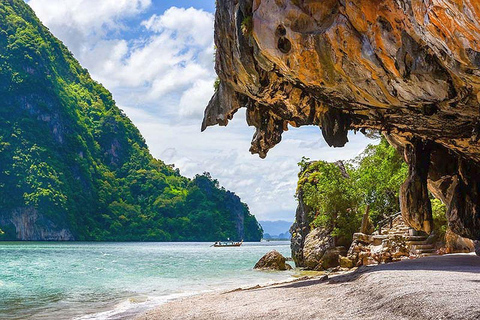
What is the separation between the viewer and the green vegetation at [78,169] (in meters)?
124

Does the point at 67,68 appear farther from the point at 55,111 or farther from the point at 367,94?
the point at 367,94

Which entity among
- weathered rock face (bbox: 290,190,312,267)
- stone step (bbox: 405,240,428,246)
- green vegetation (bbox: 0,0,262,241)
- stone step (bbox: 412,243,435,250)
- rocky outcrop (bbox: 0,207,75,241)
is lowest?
stone step (bbox: 412,243,435,250)

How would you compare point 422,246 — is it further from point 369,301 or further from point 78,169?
point 78,169

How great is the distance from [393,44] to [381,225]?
21589 millimetres

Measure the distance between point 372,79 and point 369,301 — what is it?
15.9 feet

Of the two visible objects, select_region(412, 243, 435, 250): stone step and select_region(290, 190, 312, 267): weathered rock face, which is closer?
select_region(412, 243, 435, 250): stone step

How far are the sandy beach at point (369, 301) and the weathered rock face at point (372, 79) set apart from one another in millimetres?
3177

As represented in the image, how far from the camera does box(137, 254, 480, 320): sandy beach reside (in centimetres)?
699

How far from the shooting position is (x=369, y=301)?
8.34m

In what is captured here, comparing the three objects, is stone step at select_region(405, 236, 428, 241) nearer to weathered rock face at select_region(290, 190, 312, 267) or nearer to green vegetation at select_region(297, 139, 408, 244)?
green vegetation at select_region(297, 139, 408, 244)

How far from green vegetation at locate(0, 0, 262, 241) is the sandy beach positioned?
112m

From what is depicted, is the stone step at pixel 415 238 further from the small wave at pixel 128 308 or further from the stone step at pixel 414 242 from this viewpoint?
the small wave at pixel 128 308

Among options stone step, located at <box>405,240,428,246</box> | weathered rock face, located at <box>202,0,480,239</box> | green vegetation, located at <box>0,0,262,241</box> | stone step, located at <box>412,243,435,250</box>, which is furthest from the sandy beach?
green vegetation, located at <box>0,0,262,241</box>

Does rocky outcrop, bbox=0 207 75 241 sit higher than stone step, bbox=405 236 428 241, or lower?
higher
